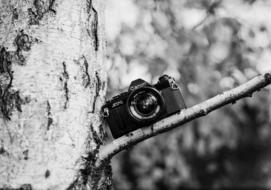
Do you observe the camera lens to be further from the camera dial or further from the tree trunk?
the tree trunk

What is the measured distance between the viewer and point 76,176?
0.76 metres

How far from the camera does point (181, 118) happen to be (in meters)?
0.82

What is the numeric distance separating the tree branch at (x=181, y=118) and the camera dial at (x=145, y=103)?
0.06 meters

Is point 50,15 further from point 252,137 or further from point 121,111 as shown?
point 252,137

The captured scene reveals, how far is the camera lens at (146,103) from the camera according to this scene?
3.02 feet

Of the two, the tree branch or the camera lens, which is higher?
the camera lens

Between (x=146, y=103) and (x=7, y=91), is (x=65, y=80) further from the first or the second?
(x=146, y=103)

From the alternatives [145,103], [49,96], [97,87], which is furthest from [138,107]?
[49,96]

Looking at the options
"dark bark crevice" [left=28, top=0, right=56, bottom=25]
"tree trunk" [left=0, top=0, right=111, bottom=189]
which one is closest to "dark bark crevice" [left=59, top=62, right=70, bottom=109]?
"tree trunk" [left=0, top=0, right=111, bottom=189]

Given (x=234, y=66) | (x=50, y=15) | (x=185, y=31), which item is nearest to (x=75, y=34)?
(x=50, y=15)

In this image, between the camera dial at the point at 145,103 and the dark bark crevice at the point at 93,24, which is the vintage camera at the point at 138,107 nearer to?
the camera dial at the point at 145,103

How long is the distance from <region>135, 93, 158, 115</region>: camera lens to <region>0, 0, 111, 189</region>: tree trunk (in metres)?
0.11

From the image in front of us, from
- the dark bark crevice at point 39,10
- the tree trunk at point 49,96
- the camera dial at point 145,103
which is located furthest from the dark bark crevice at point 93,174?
the dark bark crevice at point 39,10

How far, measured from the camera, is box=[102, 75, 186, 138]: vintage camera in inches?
35.2
